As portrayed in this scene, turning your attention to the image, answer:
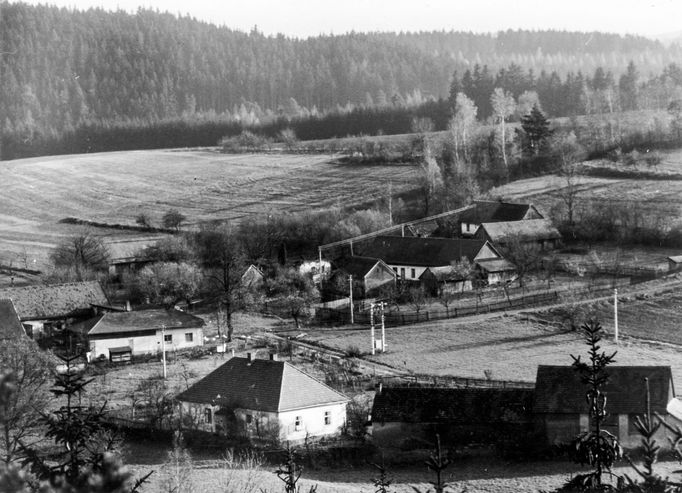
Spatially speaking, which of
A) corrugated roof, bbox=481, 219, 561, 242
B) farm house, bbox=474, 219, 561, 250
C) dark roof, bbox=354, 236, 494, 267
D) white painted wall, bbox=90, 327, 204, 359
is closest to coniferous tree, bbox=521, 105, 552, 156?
corrugated roof, bbox=481, 219, 561, 242

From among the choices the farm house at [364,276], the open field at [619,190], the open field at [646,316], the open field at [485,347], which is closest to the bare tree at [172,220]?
the farm house at [364,276]

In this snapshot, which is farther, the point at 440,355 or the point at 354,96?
the point at 354,96

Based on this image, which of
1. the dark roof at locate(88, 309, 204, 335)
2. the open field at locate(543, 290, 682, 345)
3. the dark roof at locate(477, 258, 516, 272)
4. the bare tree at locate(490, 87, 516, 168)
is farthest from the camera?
the bare tree at locate(490, 87, 516, 168)

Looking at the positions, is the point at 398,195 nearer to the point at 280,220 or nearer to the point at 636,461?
the point at 280,220

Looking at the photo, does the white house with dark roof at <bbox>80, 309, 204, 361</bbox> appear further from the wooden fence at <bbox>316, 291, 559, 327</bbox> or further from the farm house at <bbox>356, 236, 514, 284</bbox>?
the farm house at <bbox>356, 236, 514, 284</bbox>

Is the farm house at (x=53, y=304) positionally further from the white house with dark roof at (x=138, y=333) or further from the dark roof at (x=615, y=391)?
the dark roof at (x=615, y=391)

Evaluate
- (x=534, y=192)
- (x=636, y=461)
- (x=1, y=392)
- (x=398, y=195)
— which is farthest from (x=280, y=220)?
(x=1, y=392)
